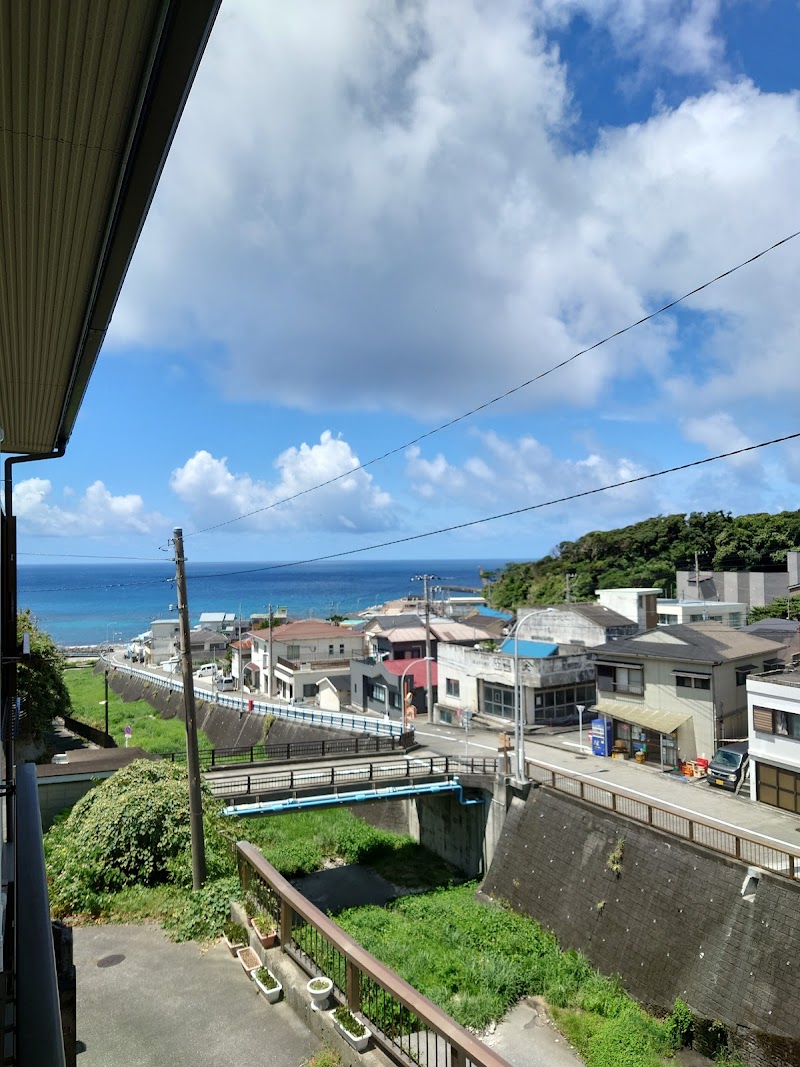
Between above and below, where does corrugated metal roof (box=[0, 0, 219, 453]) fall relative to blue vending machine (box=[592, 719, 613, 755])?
above

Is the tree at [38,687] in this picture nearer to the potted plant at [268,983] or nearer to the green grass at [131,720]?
the green grass at [131,720]

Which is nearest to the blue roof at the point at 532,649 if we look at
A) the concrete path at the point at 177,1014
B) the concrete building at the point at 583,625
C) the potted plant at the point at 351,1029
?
the concrete building at the point at 583,625

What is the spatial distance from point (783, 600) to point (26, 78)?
6002cm

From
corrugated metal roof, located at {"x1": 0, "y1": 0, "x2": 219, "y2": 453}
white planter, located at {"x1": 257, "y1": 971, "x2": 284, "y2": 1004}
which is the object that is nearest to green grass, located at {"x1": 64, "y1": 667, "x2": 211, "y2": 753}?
white planter, located at {"x1": 257, "y1": 971, "x2": 284, "y2": 1004}

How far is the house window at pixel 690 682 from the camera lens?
2658cm

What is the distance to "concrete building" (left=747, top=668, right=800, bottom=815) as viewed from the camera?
67.4 feet

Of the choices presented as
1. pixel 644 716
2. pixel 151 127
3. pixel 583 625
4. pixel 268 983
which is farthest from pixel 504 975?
pixel 583 625

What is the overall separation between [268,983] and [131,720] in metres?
47.7

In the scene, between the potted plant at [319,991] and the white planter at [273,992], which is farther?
the white planter at [273,992]

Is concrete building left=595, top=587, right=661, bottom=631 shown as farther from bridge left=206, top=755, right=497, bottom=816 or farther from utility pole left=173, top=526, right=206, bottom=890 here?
utility pole left=173, top=526, right=206, bottom=890

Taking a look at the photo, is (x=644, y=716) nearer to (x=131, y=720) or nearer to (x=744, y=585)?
(x=744, y=585)

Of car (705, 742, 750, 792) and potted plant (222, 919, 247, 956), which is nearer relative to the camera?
potted plant (222, 919, 247, 956)

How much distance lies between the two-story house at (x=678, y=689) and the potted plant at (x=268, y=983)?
73.7ft

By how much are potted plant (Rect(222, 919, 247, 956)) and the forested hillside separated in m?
68.8
